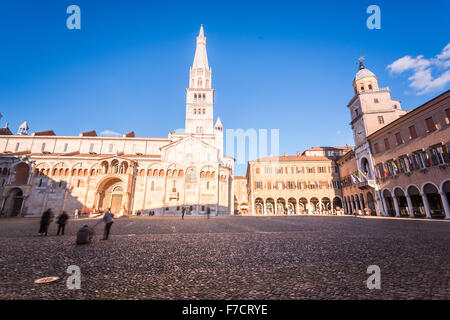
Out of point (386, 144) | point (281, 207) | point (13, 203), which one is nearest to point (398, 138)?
A: point (386, 144)

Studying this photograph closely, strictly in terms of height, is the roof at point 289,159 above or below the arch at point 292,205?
above

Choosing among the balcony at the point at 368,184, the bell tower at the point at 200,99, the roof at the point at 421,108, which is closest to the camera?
the roof at the point at 421,108

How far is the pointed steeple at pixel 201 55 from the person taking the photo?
53.2m

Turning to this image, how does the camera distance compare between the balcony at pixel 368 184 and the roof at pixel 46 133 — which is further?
the roof at pixel 46 133

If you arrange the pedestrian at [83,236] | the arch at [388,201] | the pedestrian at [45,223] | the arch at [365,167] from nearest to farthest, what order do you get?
the pedestrian at [83,236], the pedestrian at [45,223], the arch at [388,201], the arch at [365,167]

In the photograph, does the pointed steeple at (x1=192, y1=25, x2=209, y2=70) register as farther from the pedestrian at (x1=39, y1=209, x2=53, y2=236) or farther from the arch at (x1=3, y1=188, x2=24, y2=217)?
the pedestrian at (x1=39, y1=209, x2=53, y2=236)

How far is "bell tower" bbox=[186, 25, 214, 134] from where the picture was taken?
4844 centimetres

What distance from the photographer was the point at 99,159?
3322 cm

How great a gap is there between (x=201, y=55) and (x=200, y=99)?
553 inches

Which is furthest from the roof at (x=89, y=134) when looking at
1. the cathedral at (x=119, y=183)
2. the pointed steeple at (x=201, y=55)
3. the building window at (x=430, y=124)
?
the building window at (x=430, y=124)

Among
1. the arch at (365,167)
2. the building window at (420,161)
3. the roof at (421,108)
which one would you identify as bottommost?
the building window at (420,161)

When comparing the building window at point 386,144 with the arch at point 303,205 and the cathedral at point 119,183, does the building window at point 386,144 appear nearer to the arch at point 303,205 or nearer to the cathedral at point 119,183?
the arch at point 303,205

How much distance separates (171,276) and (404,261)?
4.99m
